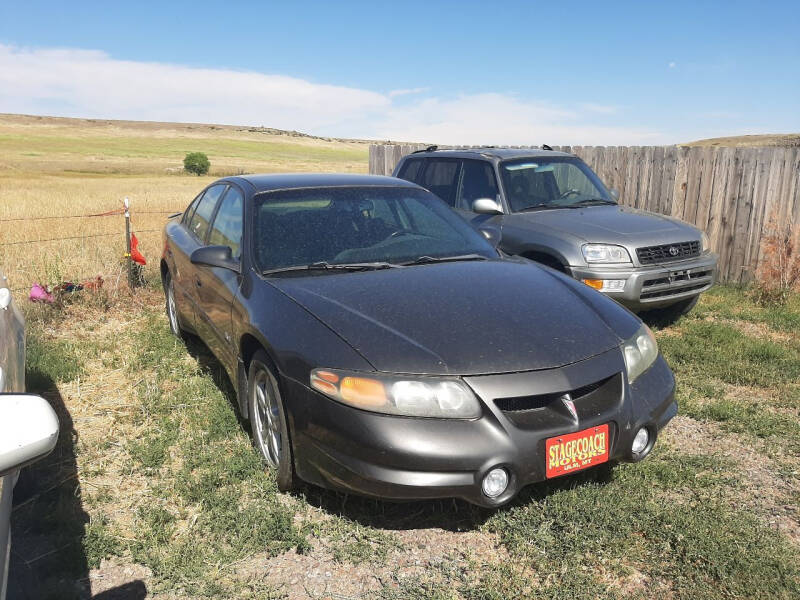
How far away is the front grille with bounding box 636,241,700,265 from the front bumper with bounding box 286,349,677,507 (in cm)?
335

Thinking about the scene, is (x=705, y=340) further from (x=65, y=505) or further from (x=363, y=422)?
(x=65, y=505)

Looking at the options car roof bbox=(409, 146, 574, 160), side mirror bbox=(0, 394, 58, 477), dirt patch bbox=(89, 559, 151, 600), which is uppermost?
car roof bbox=(409, 146, 574, 160)

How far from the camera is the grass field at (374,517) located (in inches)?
110

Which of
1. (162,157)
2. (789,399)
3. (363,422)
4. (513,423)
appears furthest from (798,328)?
(162,157)

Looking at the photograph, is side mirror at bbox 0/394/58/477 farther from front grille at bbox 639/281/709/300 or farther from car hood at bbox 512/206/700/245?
front grille at bbox 639/281/709/300

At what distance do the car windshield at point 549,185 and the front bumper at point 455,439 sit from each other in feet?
13.6

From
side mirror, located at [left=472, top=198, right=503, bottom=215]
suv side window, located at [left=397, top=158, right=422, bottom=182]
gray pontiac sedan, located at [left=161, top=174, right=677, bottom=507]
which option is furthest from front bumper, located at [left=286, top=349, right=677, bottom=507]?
suv side window, located at [left=397, top=158, right=422, bottom=182]

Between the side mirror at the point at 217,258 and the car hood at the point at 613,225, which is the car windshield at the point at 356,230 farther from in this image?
the car hood at the point at 613,225

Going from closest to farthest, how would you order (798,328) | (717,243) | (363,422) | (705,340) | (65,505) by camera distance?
(363,422) < (65,505) < (705,340) < (798,328) < (717,243)

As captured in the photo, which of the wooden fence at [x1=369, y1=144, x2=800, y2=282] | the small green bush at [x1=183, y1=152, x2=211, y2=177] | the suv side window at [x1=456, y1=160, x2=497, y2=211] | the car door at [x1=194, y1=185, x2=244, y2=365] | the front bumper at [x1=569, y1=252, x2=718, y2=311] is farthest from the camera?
the small green bush at [x1=183, y1=152, x2=211, y2=177]

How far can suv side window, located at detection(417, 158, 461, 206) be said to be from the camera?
7.36 meters

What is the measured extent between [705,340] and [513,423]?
400 cm

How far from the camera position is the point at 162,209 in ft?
69.7

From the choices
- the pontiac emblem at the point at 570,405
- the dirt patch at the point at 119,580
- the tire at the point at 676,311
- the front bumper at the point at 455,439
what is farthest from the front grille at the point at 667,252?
the dirt patch at the point at 119,580
